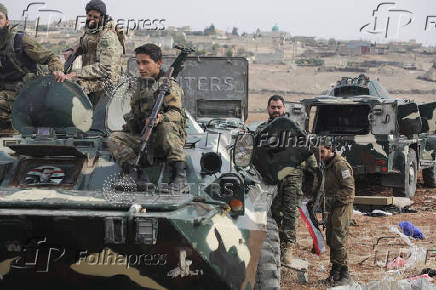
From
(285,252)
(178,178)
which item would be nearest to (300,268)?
(285,252)

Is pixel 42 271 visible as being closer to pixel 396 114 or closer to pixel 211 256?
pixel 211 256

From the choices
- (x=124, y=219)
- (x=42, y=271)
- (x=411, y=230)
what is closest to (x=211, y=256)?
(x=124, y=219)

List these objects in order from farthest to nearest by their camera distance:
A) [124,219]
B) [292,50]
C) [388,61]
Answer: [292,50], [388,61], [124,219]

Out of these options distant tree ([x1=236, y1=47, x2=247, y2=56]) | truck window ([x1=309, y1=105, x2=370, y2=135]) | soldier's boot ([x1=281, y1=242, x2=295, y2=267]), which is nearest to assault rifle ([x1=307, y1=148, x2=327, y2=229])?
soldier's boot ([x1=281, y1=242, x2=295, y2=267])

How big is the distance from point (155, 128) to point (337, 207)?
2225 mm

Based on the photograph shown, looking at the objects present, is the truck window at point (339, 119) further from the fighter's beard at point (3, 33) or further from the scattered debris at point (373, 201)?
the fighter's beard at point (3, 33)

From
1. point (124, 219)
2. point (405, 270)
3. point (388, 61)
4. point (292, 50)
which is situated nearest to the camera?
point (124, 219)

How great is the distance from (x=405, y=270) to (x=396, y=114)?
5.70 metres

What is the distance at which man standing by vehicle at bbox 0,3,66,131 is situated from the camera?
6.71m

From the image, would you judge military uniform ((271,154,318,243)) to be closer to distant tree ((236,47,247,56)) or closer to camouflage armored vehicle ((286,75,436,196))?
camouflage armored vehicle ((286,75,436,196))

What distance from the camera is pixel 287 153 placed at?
650cm

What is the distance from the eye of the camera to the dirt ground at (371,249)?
23.4 ft

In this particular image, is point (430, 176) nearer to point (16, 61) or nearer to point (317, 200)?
point (317, 200)

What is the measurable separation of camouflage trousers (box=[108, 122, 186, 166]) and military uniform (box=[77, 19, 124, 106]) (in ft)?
3.64
